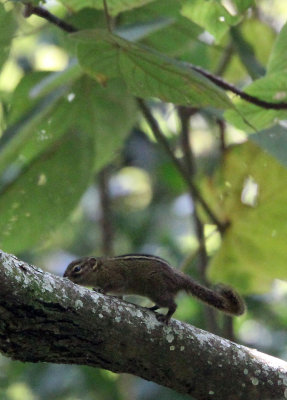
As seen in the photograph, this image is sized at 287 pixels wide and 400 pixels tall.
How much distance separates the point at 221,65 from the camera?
4.72m

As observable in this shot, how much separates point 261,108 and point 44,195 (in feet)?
3.66

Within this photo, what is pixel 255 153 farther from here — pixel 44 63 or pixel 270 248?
pixel 44 63

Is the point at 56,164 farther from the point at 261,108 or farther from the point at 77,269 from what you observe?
the point at 261,108

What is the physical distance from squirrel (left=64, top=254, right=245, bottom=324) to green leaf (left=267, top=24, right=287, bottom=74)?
0.88 metres

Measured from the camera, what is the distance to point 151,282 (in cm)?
297

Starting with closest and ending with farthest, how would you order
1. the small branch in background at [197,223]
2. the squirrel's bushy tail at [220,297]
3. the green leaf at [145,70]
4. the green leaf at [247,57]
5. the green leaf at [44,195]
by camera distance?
the green leaf at [145,70] → the squirrel's bushy tail at [220,297] → the green leaf at [247,57] → the green leaf at [44,195] → the small branch in background at [197,223]

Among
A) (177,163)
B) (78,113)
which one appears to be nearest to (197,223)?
(177,163)

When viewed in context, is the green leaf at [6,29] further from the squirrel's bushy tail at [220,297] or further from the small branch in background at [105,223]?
the small branch in background at [105,223]

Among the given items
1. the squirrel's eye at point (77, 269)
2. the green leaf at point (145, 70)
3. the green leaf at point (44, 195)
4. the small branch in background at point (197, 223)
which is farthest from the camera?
the small branch in background at point (197, 223)

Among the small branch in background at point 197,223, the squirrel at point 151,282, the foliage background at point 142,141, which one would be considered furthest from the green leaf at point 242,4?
the small branch in background at point 197,223

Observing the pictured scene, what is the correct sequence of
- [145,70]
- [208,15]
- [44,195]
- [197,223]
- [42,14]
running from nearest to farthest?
[145,70], [42,14], [208,15], [44,195], [197,223]

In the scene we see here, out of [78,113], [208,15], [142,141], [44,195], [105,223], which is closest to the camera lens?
[208,15]

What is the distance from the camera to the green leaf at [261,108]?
2.94 m

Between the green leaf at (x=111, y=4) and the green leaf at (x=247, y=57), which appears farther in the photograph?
the green leaf at (x=247, y=57)
